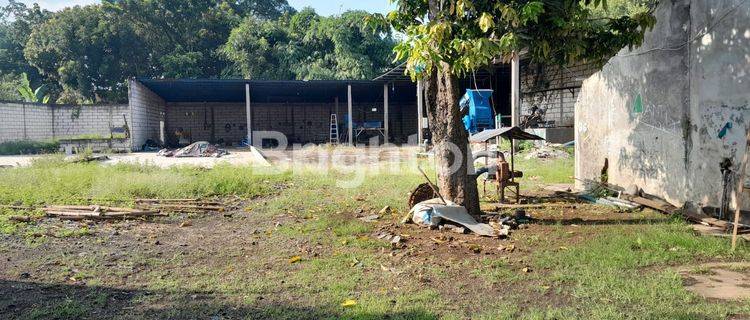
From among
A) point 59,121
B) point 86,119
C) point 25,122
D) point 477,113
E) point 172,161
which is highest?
point 86,119

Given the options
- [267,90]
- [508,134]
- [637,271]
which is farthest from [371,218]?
[267,90]

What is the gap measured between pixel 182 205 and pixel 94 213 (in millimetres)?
1351

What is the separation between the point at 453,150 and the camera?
7.26 meters

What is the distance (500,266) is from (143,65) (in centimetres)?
3441

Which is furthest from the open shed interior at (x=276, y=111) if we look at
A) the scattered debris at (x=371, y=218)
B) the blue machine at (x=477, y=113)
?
the scattered debris at (x=371, y=218)

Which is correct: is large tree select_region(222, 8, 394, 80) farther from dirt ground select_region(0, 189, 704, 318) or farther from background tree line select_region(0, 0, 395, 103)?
dirt ground select_region(0, 189, 704, 318)

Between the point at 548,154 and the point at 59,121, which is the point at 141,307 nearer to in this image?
the point at 548,154

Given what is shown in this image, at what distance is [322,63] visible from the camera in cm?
2991

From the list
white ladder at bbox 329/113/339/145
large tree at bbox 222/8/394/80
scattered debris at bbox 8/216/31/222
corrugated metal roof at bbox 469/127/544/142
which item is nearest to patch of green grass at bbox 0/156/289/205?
scattered debris at bbox 8/216/31/222

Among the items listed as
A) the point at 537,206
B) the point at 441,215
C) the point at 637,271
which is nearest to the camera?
the point at 637,271

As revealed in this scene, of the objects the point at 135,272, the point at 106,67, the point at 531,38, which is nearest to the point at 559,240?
the point at 531,38

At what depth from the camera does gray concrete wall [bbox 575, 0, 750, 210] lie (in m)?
6.56

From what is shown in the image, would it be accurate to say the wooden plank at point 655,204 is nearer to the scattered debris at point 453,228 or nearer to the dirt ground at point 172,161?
the scattered debris at point 453,228

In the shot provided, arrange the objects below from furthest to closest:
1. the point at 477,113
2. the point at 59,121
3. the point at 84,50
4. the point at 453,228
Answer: the point at 84,50, the point at 59,121, the point at 477,113, the point at 453,228
